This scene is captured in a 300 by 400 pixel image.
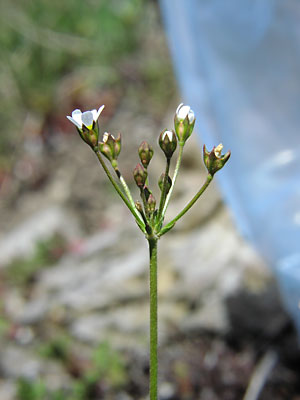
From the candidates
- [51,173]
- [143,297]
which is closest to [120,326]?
[143,297]

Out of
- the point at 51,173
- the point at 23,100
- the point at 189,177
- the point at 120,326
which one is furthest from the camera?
the point at 23,100

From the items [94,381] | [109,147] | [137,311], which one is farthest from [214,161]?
[137,311]

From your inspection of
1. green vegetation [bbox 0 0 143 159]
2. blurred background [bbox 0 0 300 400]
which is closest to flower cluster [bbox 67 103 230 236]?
blurred background [bbox 0 0 300 400]

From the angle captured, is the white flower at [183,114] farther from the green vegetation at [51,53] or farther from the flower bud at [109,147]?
the green vegetation at [51,53]

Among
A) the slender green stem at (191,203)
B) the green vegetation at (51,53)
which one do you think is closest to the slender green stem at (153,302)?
the slender green stem at (191,203)

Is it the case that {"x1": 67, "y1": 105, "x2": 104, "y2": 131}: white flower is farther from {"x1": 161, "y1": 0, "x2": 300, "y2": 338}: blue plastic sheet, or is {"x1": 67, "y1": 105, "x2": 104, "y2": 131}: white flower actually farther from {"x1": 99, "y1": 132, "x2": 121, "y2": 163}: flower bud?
{"x1": 161, "y1": 0, "x2": 300, "y2": 338}: blue plastic sheet

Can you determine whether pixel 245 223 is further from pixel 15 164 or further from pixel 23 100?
pixel 23 100
